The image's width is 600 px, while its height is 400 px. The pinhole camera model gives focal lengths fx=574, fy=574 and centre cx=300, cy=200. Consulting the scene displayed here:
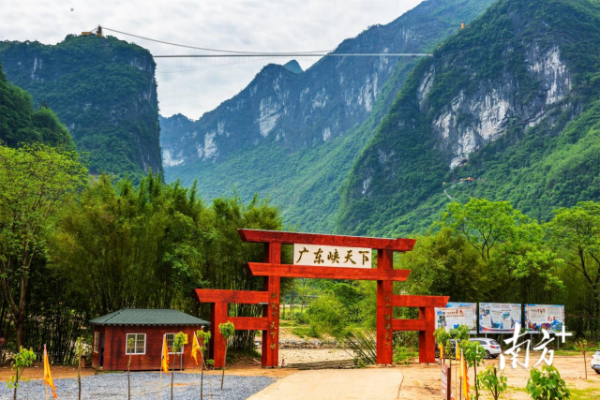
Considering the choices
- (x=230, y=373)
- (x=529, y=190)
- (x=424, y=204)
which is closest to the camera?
(x=230, y=373)

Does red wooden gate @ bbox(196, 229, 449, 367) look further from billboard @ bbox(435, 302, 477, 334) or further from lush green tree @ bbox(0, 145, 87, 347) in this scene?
lush green tree @ bbox(0, 145, 87, 347)

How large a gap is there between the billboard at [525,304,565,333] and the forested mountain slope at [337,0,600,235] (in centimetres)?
6553

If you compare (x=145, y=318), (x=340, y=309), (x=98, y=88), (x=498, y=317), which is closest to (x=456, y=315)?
(x=498, y=317)

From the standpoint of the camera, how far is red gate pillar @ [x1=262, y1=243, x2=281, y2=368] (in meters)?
21.2

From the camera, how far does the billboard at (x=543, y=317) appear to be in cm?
2791

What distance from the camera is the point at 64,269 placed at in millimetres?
21203

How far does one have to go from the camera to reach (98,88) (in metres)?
141

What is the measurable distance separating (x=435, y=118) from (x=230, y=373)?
454ft

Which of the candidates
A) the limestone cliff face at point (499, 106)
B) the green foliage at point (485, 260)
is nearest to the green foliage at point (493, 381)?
the green foliage at point (485, 260)

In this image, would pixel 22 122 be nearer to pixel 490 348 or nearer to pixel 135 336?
pixel 135 336

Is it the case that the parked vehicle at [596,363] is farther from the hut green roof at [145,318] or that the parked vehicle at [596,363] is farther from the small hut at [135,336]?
the small hut at [135,336]

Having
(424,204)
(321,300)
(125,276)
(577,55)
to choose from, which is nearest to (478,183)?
(424,204)

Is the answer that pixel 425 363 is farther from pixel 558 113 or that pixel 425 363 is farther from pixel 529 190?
pixel 558 113

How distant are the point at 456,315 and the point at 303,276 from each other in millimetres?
8316
